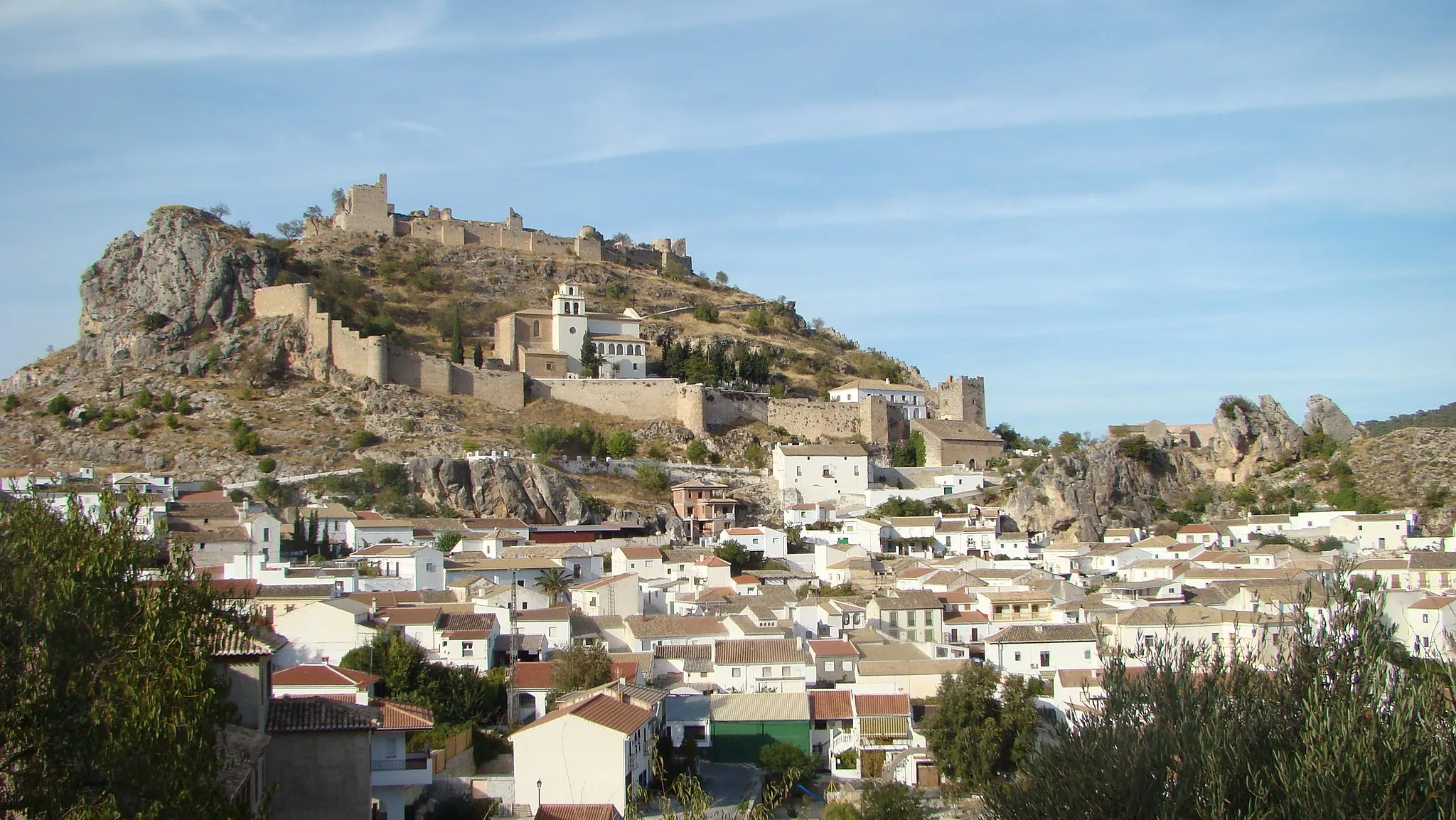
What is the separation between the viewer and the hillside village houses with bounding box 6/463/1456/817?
791 inches

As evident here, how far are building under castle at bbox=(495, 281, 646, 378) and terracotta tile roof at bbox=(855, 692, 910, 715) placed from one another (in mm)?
32436

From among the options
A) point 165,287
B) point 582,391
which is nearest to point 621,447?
point 582,391

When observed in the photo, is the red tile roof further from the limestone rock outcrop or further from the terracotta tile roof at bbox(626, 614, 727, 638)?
the limestone rock outcrop

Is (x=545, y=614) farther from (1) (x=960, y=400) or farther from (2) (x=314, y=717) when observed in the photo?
(1) (x=960, y=400)

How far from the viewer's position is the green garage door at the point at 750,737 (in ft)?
79.8

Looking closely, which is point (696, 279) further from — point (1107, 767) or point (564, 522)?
point (1107, 767)

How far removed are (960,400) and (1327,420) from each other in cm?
1546

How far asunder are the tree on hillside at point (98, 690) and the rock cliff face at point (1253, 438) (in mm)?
49122

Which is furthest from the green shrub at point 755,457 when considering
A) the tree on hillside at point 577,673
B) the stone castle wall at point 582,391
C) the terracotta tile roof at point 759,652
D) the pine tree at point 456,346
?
the tree on hillside at point 577,673

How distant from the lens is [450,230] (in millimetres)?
72375

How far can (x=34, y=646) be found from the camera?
9148 mm

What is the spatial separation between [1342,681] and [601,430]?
41636mm

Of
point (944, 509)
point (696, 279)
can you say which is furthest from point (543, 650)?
point (696, 279)

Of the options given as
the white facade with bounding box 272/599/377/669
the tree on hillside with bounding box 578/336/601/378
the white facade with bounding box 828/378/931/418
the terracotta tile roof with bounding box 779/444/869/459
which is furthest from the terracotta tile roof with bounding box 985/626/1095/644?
the tree on hillside with bounding box 578/336/601/378
